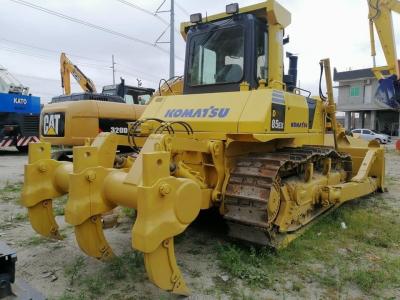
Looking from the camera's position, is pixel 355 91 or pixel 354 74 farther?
pixel 354 74

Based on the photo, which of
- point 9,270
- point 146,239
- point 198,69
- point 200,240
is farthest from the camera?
point 198,69

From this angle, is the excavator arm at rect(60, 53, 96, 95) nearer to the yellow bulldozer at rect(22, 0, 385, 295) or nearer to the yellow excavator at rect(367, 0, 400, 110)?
the yellow excavator at rect(367, 0, 400, 110)

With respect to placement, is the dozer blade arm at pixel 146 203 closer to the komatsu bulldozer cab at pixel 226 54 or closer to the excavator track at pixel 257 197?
the excavator track at pixel 257 197

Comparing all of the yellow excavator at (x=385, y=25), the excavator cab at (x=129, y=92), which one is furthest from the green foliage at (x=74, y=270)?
the yellow excavator at (x=385, y=25)

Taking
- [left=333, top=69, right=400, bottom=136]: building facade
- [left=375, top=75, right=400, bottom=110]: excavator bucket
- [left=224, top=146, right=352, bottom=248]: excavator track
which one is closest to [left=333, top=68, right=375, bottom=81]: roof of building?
[left=333, top=69, right=400, bottom=136]: building facade

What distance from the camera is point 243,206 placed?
3.68 m

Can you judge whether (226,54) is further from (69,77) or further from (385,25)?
(69,77)

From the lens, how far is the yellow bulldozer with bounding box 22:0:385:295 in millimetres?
2895

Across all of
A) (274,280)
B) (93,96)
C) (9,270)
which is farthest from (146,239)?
(93,96)

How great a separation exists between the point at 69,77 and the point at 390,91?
1156cm

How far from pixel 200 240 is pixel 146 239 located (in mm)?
1744

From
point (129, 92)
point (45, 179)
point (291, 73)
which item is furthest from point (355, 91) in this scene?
point (45, 179)

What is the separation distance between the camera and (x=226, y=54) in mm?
4578

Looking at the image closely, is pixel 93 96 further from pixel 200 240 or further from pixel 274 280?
pixel 274 280
